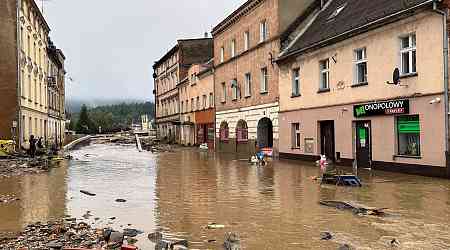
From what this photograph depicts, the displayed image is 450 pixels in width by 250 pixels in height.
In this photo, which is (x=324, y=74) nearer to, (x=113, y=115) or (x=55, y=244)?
(x=55, y=244)

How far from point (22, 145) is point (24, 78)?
4599 millimetres

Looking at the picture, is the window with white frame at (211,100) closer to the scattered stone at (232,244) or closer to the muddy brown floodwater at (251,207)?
the muddy brown floodwater at (251,207)

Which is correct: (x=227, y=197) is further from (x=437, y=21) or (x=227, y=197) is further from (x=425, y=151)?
(x=437, y=21)

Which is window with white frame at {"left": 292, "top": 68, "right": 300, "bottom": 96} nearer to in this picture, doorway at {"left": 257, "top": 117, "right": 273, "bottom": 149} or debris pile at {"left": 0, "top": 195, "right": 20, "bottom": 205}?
doorway at {"left": 257, "top": 117, "right": 273, "bottom": 149}

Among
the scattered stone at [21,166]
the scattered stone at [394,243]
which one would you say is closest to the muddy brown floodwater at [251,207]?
the scattered stone at [394,243]

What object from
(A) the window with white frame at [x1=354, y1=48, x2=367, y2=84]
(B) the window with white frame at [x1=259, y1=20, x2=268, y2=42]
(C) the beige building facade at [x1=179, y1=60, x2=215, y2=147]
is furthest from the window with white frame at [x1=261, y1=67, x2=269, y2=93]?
(C) the beige building facade at [x1=179, y1=60, x2=215, y2=147]

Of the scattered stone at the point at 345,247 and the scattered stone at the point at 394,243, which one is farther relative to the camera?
the scattered stone at the point at 394,243

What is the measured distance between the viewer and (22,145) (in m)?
31.0

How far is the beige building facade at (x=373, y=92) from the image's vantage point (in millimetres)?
16641

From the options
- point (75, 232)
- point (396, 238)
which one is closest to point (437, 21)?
point (396, 238)

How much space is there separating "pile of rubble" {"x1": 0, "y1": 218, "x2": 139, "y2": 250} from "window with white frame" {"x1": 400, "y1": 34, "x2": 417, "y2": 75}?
1315 cm

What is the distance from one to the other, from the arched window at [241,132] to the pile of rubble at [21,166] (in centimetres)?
1424

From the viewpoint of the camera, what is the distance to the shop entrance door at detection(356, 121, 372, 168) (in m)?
20.3

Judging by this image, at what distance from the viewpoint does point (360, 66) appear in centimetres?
2116
